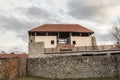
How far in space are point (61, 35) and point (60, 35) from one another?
14.1 inches

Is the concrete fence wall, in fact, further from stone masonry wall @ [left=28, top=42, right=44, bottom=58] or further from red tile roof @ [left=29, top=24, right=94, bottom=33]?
red tile roof @ [left=29, top=24, right=94, bottom=33]

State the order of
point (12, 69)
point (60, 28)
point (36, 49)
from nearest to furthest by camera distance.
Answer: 1. point (12, 69)
2. point (36, 49)
3. point (60, 28)

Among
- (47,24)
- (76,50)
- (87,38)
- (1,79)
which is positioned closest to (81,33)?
(87,38)

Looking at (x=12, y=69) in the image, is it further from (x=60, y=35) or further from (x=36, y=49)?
(x=60, y=35)

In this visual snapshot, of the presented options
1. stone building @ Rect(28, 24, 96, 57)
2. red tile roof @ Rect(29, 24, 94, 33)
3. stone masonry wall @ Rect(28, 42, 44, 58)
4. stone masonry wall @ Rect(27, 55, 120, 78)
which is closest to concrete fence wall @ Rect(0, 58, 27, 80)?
stone masonry wall @ Rect(27, 55, 120, 78)

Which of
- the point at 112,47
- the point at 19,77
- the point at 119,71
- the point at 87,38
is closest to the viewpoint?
the point at 119,71

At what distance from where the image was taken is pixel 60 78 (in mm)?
34469

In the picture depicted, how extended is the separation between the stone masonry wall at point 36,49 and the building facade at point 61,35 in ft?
24.9

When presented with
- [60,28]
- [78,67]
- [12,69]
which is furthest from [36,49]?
[60,28]

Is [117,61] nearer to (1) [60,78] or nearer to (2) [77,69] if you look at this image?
(2) [77,69]

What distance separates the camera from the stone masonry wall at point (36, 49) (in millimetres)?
40553

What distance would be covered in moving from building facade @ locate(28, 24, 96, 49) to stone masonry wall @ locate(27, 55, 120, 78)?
13.2 metres

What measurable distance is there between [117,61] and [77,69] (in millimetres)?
4738

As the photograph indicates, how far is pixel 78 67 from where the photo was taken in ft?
113
